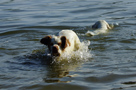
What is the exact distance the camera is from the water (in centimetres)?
587

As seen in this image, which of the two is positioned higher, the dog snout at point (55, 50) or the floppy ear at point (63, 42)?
the floppy ear at point (63, 42)

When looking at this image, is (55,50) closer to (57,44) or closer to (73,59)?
(57,44)

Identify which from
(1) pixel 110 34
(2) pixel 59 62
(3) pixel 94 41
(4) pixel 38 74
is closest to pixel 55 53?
(2) pixel 59 62

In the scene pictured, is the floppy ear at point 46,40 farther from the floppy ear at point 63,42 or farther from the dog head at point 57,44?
the floppy ear at point 63,42

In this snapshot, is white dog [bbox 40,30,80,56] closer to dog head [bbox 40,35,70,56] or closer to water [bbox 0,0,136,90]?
dog head [bbox 40,35,70,56]

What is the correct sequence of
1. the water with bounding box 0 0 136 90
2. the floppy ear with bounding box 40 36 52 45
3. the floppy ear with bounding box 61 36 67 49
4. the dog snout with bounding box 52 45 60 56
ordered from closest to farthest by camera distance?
the water with bounding box 0 0 136 90, the dog snout with bounding box 52 45 60 56, the floppy ear with bounding box 61 36 67 49, the floppy ear with bounding box 40 36 52 45

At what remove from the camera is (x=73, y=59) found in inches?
304

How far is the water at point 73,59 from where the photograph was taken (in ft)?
19.3

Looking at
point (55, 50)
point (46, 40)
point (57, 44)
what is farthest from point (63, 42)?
point (46, 40)

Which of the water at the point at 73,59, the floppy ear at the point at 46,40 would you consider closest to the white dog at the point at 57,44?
the floppy ear at the point at 46,40

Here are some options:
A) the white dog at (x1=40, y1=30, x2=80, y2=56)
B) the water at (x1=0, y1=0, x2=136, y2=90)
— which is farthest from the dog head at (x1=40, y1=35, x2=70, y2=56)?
the water at (x1=0, y1=0, x2=136, y2=90)

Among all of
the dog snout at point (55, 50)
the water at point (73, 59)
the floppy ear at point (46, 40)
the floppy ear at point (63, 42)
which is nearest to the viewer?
the water at point (73, 59)

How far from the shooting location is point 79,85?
18.6ft

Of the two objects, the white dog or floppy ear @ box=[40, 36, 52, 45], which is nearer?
the white dog
